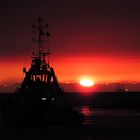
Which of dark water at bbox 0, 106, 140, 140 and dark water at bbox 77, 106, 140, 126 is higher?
dark water at bbox 77, 106, 140, 126

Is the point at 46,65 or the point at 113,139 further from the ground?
the point at 46,65

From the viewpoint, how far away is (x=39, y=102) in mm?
63594

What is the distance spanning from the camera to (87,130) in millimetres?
58281

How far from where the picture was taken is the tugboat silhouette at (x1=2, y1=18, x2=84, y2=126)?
62812 mm

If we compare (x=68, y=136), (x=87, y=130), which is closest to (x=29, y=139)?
(x=68, y=136)

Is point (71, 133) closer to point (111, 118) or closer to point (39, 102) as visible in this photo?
point (39, 102)

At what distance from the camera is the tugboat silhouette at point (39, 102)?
62.8 meters

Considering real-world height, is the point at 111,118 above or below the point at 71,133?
above

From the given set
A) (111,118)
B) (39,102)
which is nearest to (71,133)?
(39,102)

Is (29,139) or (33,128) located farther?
(33,128)

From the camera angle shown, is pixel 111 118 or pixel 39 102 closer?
pixel 39 102

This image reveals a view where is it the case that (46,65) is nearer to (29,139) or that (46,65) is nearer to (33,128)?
(33,128)

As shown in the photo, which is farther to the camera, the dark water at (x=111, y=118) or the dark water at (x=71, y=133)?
the dark water at (x=111, y=118)

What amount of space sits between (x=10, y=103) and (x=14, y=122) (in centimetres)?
260
